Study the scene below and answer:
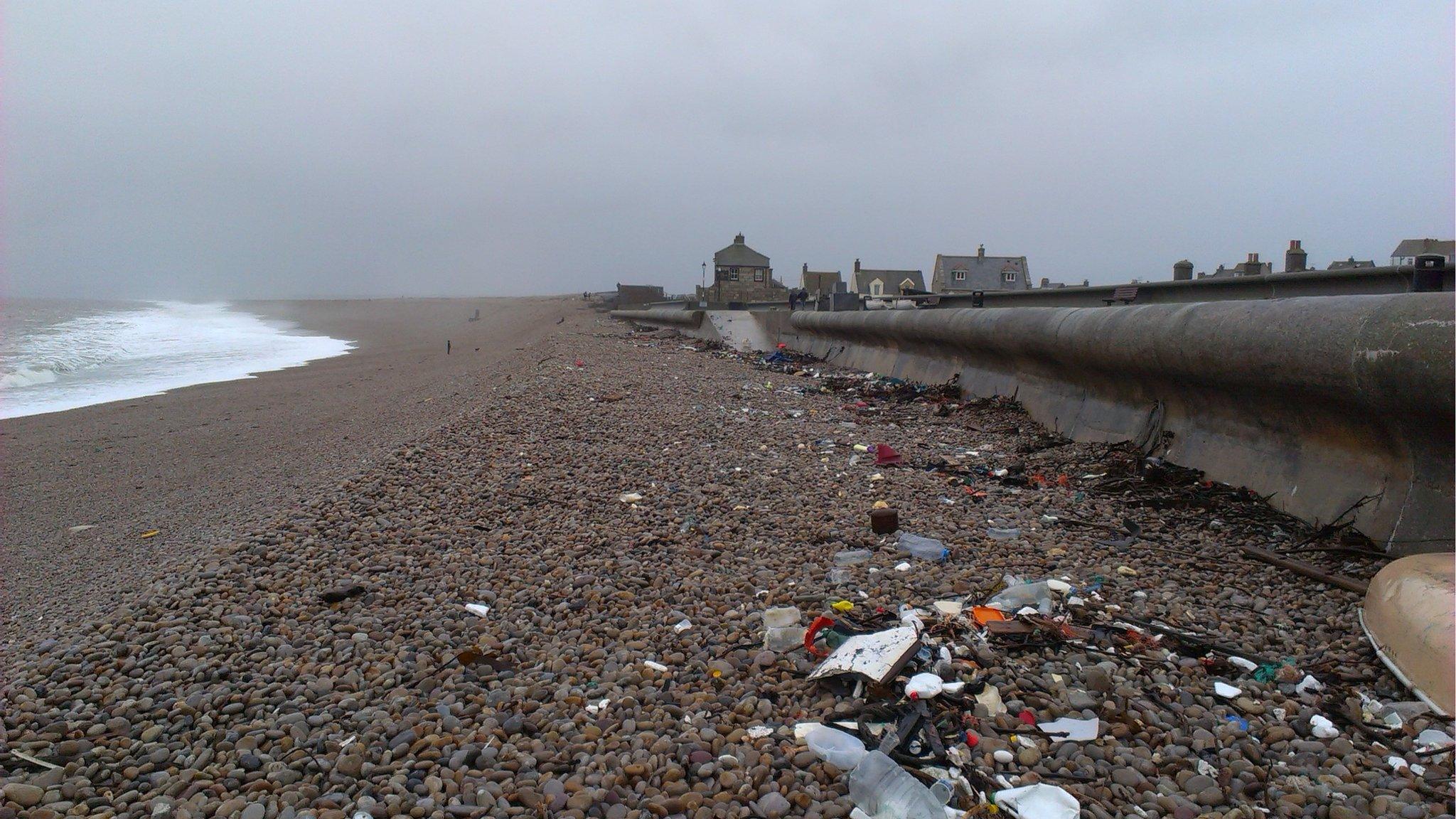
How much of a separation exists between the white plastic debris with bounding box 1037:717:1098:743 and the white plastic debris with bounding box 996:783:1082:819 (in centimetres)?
27

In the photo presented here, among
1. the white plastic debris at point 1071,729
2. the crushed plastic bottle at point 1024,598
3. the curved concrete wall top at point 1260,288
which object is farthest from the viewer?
the curved concrete wall top at point 1260,288

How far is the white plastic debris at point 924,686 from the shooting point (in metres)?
2.73

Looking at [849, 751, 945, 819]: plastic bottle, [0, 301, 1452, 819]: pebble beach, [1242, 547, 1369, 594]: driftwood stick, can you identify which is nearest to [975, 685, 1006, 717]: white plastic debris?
[0, 301, 1452, 819]: pebble beach

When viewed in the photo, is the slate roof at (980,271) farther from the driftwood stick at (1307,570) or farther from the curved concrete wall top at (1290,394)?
the driftwood stick at (1307,570)

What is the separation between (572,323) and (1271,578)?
117 feet

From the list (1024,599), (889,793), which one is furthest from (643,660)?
(1024,599)

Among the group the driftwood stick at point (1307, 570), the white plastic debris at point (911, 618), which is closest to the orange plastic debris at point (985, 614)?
the white plastic debris at point (911, 618)

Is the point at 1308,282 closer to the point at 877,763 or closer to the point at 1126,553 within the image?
the point at 1126,553

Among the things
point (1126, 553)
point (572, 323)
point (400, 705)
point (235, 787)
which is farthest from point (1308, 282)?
point (572, 323)

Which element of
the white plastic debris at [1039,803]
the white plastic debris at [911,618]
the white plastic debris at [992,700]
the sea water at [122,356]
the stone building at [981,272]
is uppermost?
the stone building at [981,272]

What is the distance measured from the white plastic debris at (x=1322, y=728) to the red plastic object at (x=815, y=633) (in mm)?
1596

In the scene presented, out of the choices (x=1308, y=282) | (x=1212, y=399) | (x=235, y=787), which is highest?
(x=1308, y=282)

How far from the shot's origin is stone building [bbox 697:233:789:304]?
53.4 meters

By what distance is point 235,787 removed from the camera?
7.98ft
